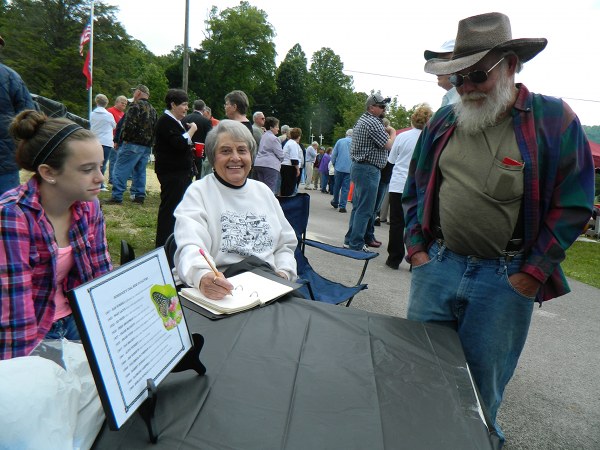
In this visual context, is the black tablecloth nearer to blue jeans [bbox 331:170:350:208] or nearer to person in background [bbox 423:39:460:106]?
person in background [bbox 423:39:460:106]

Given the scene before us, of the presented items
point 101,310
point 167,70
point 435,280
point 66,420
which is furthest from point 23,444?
point 167,70

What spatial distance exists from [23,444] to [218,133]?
205 cm

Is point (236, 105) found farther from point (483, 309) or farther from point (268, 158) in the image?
point (483, 309)

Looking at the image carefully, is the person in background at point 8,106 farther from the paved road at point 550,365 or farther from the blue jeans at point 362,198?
the blue jeans at point 362,198

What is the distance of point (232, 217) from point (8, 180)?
259cm

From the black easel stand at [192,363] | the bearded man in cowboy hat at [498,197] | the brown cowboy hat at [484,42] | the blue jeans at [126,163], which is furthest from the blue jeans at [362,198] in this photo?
the black easel stand at [192,363]

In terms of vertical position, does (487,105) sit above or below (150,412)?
above

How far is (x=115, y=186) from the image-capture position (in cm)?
703

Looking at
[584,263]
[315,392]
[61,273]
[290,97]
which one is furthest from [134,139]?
[290,97]

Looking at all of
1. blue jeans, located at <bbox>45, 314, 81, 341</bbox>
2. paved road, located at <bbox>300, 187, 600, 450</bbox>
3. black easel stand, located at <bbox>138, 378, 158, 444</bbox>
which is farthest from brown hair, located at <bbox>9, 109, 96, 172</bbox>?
paved road, located at <bbox>300, 187, 600, 450</bbox>

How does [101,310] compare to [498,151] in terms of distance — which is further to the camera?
[498,151]

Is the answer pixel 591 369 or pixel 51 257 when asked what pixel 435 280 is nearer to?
pixel 51 257

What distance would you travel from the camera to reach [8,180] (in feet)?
12.3

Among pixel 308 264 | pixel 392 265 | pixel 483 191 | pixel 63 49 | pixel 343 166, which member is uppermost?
pixel 63 49
